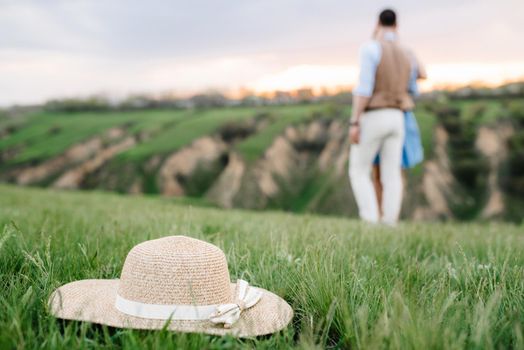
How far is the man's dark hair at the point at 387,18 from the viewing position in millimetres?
6496

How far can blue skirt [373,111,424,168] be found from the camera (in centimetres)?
689

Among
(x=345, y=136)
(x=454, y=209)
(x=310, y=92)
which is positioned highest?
(x=310, y=92)

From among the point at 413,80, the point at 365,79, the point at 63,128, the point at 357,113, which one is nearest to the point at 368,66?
the point at 365,79

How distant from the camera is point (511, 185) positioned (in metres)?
67.8

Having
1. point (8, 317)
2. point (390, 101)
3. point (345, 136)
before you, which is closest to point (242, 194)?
point (345, 136)

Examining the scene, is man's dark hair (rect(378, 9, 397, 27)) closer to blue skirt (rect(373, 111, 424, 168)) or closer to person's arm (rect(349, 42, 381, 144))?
person's arm (rect(349, 42, 381, 144))

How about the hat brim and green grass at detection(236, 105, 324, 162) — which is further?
green grass at detection(236, 105, 324, 162)

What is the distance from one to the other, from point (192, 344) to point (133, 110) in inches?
4445

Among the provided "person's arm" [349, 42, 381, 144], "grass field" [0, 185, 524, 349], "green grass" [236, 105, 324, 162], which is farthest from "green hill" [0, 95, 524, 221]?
"grass field" [0, 185, 524, 349]

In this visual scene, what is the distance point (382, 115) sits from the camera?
6.37m

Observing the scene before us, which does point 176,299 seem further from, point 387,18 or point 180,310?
point 387,18

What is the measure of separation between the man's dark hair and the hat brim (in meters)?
5.44

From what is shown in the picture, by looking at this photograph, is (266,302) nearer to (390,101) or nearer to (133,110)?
(390,101)

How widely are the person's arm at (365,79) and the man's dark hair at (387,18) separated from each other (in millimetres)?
380
